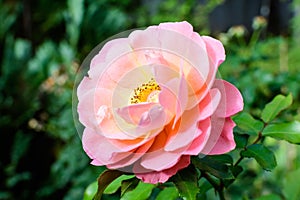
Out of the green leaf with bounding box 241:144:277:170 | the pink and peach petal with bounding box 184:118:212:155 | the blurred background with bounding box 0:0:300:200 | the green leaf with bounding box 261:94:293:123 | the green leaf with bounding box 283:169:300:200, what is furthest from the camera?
the blurred background with bounding box 0:0:300:200

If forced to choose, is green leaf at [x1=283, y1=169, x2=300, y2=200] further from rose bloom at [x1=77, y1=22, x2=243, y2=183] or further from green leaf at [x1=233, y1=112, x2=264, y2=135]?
rose bloom at [x1=77, y1=22, x2=243, y2=183]

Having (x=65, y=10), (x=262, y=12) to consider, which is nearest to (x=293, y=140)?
(x=65, y=10)

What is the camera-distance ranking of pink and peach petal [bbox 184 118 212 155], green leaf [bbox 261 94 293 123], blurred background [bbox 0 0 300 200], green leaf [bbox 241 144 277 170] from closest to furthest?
pink and peach petal [bbox 184 118 212 155] < green leaf [bbox 241 144 277 170] < green leaf [bbox 261 94 293 123] < blurred background [bbox 0 0 300 200]

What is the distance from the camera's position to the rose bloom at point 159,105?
19.9 inches

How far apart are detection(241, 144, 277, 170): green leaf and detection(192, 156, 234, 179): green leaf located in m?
0.05

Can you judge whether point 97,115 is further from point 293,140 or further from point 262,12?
point 262,12

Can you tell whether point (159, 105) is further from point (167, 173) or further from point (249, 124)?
point (249, 124)

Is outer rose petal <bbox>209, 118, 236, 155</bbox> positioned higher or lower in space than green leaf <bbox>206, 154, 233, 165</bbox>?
higher

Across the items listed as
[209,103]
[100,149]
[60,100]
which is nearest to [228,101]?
[209,103]

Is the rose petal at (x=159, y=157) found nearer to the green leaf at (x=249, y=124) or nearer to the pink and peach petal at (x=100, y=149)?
the pink and peach petal at (x=100, y=149)

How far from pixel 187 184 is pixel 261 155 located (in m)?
0.13

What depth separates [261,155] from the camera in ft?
2.02

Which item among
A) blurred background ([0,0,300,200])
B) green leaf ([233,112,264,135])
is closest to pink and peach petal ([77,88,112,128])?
green leaf ([233,112,264,135])

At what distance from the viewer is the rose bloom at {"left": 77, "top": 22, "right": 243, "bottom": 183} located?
51 centimetres
